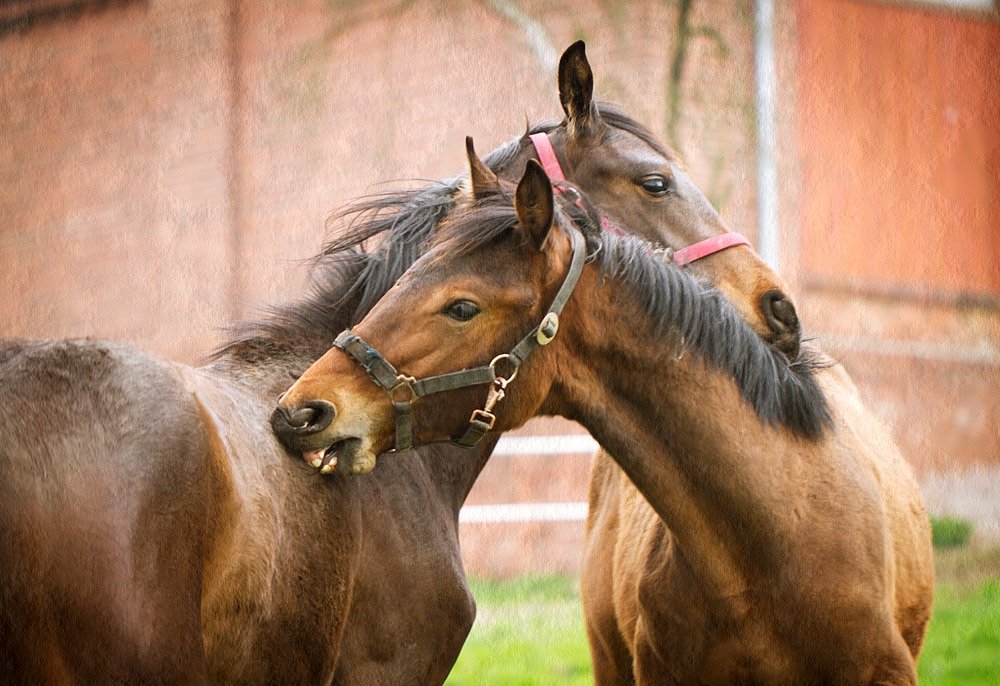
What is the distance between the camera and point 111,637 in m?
2.15

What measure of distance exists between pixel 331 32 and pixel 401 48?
46cm

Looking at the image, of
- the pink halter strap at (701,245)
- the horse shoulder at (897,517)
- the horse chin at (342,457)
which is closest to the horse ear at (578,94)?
the pink halter strap at (701,245)

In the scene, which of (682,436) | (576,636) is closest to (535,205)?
(682,436)

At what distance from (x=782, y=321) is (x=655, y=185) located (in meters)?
0.65

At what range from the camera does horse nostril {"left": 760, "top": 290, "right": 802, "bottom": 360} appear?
3189 millimetres

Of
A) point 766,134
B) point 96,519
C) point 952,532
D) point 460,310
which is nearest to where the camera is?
point 96,519

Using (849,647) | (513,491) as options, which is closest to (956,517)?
(513,491)

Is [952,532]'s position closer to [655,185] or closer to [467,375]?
[655,185]

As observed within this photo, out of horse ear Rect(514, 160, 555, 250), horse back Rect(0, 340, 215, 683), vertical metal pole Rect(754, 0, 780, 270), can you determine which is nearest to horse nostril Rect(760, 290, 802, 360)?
horse ear Rect(514, 160, 555, 250)

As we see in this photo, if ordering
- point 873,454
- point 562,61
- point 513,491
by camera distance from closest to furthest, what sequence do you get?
point 873,454
point 562,61
point 513,491

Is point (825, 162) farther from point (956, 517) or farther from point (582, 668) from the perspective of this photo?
point (582, 668)

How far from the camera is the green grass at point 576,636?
187 inches

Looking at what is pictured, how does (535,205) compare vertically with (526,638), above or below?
above

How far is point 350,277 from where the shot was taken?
3379 mm
